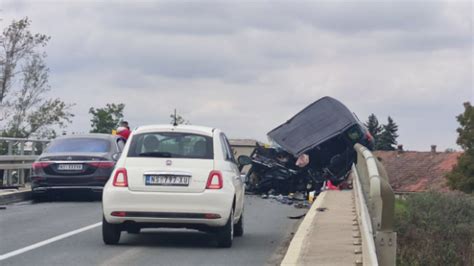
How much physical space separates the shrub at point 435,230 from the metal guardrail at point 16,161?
9147 mm

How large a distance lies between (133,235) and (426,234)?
33.2ft

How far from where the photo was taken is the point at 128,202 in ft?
41.4

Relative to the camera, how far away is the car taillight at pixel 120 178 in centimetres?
1273

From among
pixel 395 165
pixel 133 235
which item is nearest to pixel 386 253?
pixel 133 235

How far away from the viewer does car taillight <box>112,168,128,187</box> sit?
12727 millimetres

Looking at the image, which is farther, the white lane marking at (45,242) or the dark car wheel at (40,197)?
the dark car wheel at (40,197)

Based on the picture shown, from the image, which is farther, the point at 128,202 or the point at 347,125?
the point at 347,125

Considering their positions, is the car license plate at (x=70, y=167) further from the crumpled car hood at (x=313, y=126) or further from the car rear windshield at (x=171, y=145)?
the car rear windshield at (x=171, y=145)

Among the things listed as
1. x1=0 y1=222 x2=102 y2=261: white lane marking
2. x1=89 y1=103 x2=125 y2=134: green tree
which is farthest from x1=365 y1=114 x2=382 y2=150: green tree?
x1=0 y1=222 x2=102 y2=261: white lane marking

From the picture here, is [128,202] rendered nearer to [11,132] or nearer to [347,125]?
[347,125]

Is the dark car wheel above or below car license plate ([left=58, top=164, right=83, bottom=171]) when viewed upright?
below

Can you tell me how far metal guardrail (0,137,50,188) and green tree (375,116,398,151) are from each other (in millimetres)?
89178

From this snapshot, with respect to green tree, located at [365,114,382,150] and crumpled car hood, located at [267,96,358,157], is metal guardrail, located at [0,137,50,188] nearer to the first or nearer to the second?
crumpled car hood, located at [267,96,358,157]

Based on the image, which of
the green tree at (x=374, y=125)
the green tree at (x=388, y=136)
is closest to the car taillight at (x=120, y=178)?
the green tree at (x=374, y=125)
